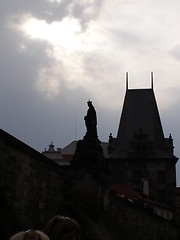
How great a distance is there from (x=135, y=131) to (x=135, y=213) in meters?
42.3

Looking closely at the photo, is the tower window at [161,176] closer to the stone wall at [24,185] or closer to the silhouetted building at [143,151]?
the silhouetted building at [143,151]

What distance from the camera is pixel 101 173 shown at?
1334 centimetres

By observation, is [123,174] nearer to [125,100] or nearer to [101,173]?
[125,100]

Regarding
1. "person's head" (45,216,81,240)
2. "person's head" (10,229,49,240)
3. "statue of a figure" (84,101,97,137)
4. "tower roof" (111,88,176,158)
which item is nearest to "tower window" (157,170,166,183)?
"tower roof" (111,88,176,158)

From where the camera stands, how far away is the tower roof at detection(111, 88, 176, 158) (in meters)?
58.7

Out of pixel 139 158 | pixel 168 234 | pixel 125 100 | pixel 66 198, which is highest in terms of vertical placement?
pixel 125 100

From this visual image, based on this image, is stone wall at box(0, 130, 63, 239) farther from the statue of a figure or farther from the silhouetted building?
the silhouetted building

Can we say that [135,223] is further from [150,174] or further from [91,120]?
[150,174]

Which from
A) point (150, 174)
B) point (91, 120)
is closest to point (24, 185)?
point (91, 120)

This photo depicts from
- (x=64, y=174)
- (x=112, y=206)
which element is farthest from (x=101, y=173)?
(x=112, y=206)

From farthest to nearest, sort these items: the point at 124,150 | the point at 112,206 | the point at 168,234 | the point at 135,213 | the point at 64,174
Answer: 1. the point at 124,150
2. the point at 168,234
3. the point at 135,213
4. the point at 112,206
5. the point at 64,174

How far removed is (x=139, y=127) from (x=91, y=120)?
47.0 meters

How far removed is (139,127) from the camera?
200ft

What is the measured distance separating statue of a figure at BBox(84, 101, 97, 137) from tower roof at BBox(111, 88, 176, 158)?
4328cm
